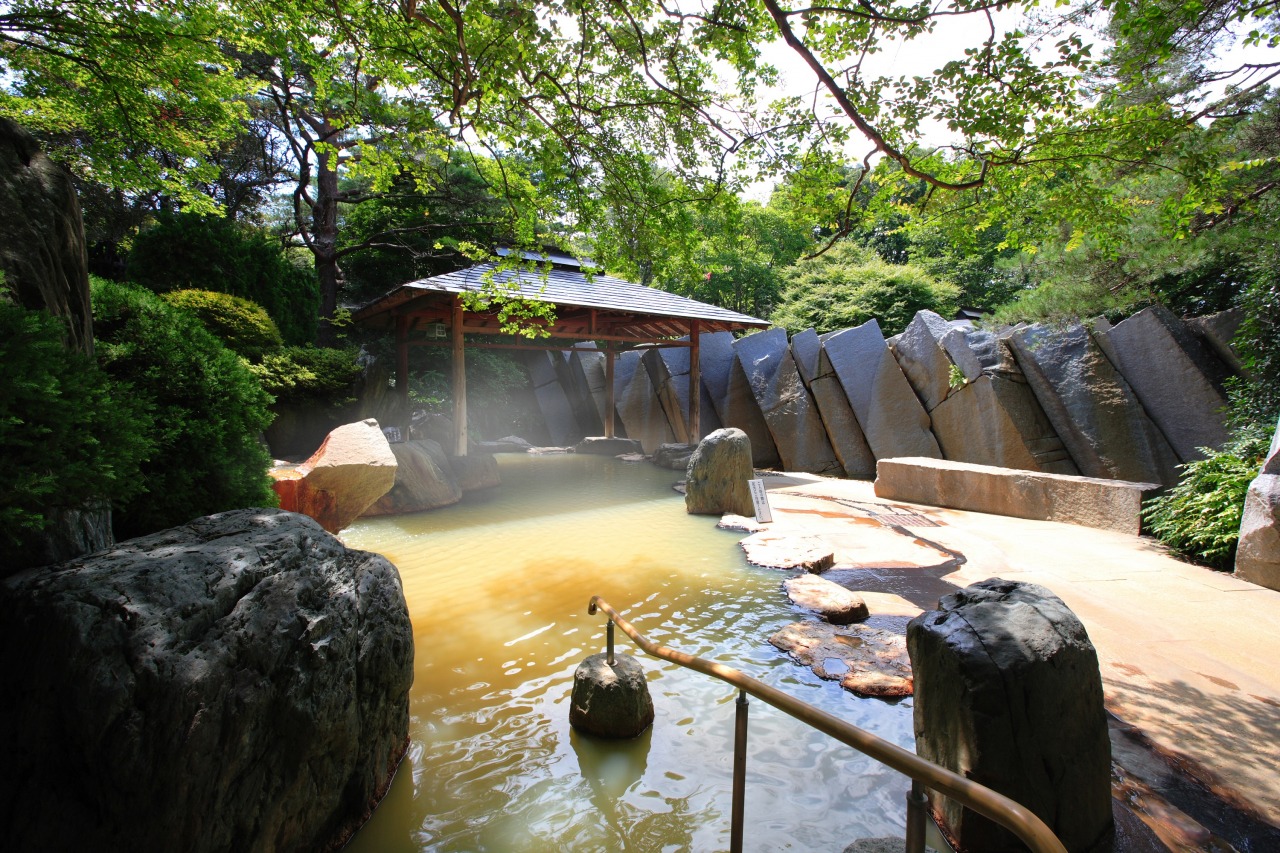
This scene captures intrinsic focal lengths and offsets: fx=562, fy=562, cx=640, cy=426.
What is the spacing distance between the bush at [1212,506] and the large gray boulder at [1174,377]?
1.46 meters

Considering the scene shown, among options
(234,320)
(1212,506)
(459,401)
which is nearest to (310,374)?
(234,320)

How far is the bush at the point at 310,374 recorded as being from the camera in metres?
8.47

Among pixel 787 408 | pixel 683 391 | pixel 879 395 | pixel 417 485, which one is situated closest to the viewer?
pixel 417 485

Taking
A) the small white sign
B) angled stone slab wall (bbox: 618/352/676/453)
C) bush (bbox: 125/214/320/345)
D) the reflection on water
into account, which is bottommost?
the reflection on water

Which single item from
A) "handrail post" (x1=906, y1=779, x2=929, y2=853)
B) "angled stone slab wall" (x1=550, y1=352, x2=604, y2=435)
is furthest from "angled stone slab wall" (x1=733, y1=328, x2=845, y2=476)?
"handrail post" (x1=906, y1=779, x2=929, y2=853)

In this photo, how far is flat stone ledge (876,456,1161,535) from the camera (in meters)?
5.34

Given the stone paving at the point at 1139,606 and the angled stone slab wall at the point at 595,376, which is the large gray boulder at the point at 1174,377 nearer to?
the stone paving at the point at 1139,606

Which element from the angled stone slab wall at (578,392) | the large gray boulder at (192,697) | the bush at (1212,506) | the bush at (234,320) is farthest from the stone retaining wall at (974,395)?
the large gray boulder at (192,697)

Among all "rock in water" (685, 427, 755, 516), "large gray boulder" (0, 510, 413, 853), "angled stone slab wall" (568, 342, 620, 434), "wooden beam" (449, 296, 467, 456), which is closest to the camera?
"large gray boulder" (0, 510, 413, 853)

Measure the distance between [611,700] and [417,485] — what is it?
5.59 metres

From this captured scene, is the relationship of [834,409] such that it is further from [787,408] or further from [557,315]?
[557,315]

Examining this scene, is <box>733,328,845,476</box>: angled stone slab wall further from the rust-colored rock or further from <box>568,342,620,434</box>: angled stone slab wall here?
the rust-colored rock

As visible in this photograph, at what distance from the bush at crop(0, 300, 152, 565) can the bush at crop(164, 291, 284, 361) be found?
7334mm

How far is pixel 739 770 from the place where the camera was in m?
1.63
